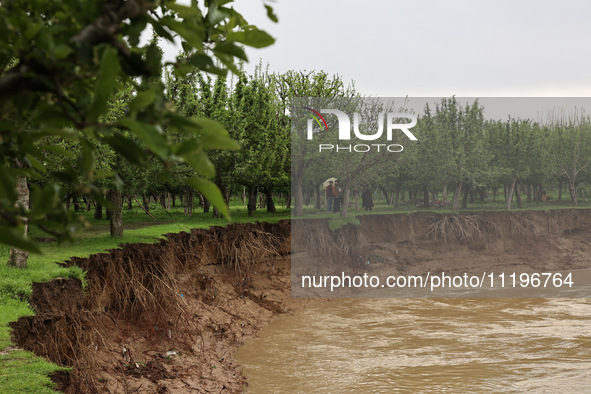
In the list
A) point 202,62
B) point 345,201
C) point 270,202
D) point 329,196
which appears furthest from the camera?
point 329,196

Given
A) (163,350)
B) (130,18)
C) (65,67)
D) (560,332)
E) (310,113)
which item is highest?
(310,113)

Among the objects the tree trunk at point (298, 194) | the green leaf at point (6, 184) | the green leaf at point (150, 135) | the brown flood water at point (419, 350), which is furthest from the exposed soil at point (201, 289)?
the green leaf at point (150, 135)

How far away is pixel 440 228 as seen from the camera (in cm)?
3097

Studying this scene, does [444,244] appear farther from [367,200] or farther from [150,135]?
[150,135]

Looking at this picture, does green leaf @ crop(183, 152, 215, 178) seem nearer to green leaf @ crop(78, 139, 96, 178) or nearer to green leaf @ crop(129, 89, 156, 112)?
green leaf @ crop(129, 89, 156, 112)

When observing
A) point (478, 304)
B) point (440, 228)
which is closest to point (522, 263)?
point (440, 228)

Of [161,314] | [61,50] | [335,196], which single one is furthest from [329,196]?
[61,50]

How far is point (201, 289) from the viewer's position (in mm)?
15727

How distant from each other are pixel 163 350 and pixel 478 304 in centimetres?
1392

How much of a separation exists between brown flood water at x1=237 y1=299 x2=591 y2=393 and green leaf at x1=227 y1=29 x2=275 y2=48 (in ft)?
32.7

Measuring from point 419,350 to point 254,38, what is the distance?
13367mm

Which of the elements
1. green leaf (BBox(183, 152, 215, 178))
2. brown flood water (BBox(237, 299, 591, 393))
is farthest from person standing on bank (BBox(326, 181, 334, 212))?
green leaf (BBox(183, 152, 215, 178))

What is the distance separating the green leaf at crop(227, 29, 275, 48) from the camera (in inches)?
67.2

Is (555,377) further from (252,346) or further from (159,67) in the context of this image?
(159,67)
